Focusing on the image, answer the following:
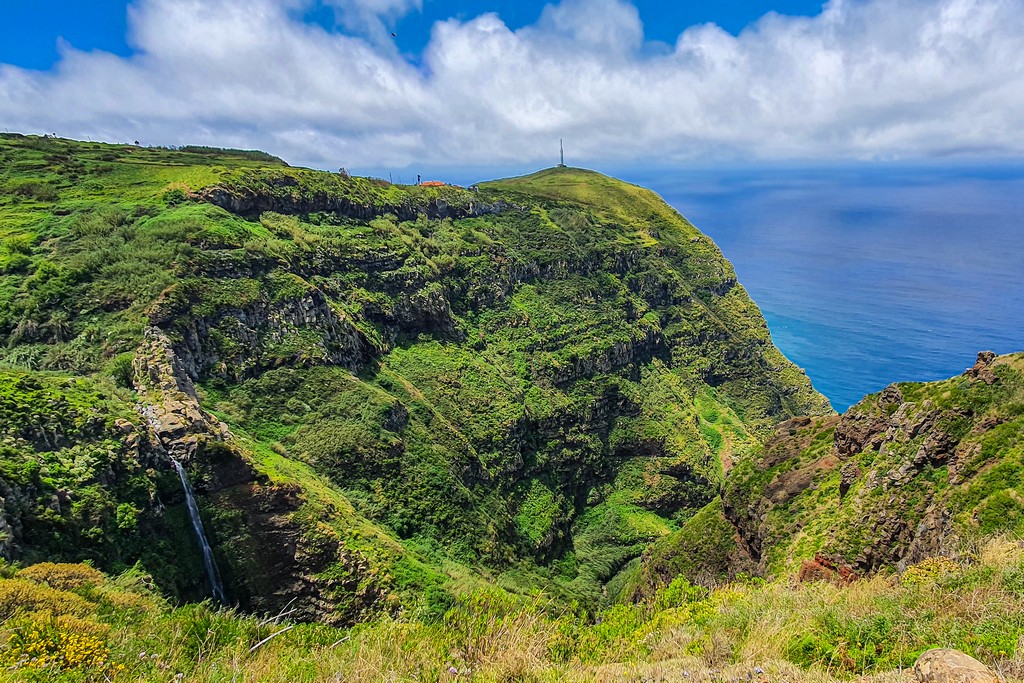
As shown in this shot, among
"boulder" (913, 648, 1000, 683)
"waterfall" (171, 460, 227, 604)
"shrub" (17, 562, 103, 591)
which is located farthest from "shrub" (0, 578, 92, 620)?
"boulder" (913, 648, 1000, 683)

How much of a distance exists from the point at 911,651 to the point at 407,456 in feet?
136

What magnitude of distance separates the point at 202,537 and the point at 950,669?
29.0 meters

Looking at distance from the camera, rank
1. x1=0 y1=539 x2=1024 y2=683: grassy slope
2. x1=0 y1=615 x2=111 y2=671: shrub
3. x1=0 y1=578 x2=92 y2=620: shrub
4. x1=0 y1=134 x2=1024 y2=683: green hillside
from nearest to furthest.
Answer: x1=0 y1=615 x2=111 y2=671: shrub < x1=0 y1=539 x2=1024 y2=683: grassy slope < x1=0 y1=578 x2=92 y2=620: shrub < x1=0 y1=134 x2=1024 y2=683: green hillside

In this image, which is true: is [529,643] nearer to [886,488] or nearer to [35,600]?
[35,600]

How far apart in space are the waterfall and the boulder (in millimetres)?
27759

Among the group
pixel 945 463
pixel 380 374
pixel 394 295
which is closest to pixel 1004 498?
pixel 945 463

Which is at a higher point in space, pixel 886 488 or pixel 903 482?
pixel 903 482

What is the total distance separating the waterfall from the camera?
2453cm

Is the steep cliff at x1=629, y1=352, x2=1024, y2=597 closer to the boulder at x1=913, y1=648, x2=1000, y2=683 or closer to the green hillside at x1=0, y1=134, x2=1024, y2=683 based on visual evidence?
the green hillside at x1=0, y1=134, x2=1024, y2=683

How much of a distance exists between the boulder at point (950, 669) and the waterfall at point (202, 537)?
2776cm

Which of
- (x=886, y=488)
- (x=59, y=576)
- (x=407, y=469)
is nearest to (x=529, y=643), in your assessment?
(x=59, y=576)

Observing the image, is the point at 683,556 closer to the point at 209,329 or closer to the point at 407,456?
the point at 407,456

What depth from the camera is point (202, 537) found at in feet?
81.7

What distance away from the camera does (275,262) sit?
5016cm
